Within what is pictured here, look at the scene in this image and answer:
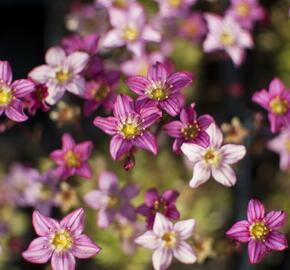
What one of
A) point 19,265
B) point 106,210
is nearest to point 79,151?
point 106,210

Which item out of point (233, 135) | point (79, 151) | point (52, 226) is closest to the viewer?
point (52, 226)

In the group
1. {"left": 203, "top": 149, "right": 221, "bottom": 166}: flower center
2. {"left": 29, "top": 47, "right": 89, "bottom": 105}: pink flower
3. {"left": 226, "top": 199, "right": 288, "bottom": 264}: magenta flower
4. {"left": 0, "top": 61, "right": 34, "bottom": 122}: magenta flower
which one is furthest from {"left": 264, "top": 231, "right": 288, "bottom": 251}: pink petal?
{"left": 0, "top": 61, "right": 34, "bottom": 122}: magenta flower

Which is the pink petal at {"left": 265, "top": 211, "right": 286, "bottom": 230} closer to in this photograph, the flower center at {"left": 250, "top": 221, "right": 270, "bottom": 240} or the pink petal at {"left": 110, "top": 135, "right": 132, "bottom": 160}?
the flower center at {"left": 250, "top": 221, "right": 270, "bottom": 240}

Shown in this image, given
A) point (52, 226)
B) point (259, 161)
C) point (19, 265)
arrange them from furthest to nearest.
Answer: point (259, 161) → point (19, 265) → point (52, 226)

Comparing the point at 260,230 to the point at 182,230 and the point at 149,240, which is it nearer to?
the point at 182,230

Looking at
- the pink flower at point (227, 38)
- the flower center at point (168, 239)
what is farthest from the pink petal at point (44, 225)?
the pink flower at point (227, 38)

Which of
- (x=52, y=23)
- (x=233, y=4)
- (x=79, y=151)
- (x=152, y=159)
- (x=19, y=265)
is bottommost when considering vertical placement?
(x=19, y=265)

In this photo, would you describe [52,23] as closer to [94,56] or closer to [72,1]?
[72,1]
